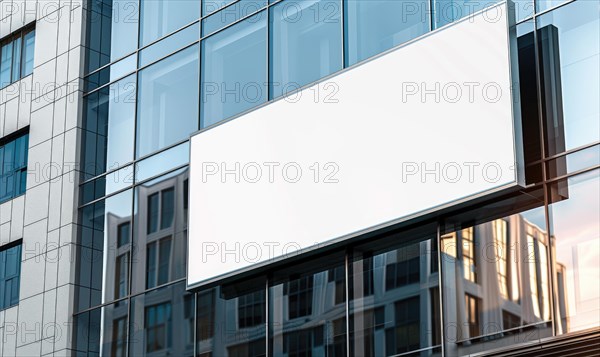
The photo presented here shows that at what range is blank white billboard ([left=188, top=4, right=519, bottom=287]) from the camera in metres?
21.8

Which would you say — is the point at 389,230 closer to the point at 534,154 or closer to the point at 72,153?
the point at 534,154

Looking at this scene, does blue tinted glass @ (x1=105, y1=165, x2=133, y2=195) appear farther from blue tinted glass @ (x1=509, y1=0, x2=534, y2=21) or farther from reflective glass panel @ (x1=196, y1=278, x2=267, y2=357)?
blue tinted glass @ (x1=509, y1=0, x2=534, y2=21)

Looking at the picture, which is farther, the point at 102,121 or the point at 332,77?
the point at 102,121

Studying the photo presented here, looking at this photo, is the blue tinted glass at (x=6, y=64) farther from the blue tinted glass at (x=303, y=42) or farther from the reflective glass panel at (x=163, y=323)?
the blue tinted glass at (x=303, y=42)

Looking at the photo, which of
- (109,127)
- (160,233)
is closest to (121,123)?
(109,127)

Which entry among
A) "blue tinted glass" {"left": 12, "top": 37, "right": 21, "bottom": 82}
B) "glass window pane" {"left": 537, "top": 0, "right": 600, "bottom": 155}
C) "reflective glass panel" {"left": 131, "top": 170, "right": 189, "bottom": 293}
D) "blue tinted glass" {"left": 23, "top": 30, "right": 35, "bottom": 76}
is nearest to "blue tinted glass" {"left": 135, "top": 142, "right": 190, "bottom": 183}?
"reflective glass panel" {"left": 131, "top": 170, "right": 189, "bottom": 293}

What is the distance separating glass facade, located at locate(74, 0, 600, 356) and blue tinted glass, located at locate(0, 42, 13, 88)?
151 inches

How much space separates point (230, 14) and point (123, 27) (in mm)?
4759

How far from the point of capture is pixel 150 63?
30.3 m

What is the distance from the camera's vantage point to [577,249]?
20.3m

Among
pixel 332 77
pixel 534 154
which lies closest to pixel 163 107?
pixel 332 77

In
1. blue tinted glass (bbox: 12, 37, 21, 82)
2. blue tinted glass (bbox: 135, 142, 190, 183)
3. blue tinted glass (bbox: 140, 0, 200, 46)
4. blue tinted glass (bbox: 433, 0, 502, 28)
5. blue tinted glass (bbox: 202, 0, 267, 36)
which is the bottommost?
blue tinted glass (bbox: 135, 142, 190, 183)

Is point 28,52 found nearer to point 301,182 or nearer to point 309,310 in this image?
point 301,182

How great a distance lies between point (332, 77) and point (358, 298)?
459cm
